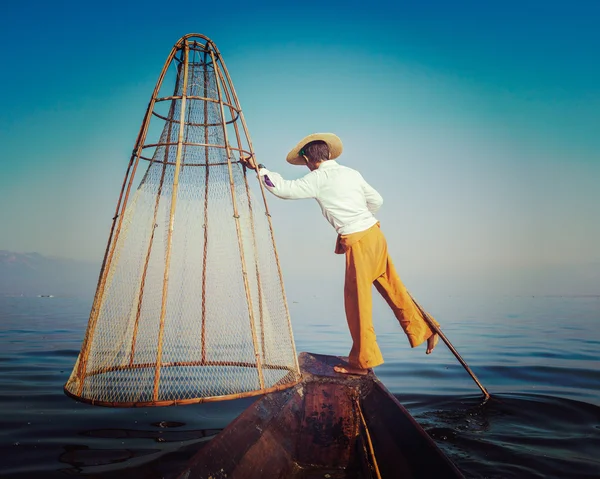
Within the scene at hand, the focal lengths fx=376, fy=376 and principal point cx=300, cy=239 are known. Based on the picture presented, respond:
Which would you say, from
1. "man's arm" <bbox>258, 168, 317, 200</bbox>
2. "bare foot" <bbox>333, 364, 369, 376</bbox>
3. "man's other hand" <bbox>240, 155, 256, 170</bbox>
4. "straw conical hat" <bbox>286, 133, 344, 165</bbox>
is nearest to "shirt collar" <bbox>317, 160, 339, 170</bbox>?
"man's arm" <bbox>258, 168, 317, 200</bbox>

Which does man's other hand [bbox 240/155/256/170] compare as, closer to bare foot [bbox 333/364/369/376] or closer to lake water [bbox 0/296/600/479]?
bare foot [bbox 333/364/369/376]

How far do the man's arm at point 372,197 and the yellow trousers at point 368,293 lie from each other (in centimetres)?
28

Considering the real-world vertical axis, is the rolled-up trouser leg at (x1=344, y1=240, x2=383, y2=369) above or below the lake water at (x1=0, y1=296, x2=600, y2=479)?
above

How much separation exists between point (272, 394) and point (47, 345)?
6.89 m

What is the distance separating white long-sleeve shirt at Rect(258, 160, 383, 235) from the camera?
3.07 m

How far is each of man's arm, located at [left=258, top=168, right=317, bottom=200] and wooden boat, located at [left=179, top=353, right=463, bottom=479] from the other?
1.43 meters

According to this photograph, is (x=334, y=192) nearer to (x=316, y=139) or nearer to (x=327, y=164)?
(x=327, y=164)

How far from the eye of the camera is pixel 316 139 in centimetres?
334

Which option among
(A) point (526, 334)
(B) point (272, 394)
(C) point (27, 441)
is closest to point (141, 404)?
(B) point (272, 394)

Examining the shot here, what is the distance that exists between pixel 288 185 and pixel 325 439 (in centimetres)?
186

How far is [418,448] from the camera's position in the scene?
1854mm

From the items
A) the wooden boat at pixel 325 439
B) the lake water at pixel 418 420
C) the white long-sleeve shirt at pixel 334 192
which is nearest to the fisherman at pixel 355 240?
the white long-sleeve shirt at pixel 334 192

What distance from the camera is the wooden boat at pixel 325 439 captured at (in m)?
1.77

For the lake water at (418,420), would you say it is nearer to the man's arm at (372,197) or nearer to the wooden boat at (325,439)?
the wooden boat at (325,439)
